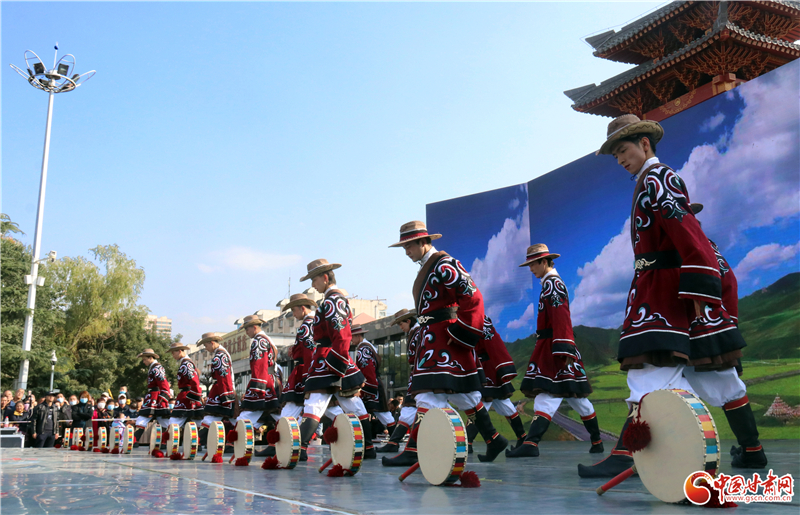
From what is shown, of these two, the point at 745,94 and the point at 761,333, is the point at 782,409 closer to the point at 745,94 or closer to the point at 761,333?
the point at 761,333

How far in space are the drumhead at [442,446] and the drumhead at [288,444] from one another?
167 centimetres

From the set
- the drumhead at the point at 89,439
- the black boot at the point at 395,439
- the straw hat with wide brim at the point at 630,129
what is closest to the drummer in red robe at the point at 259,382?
the black boot at the point at 395,439

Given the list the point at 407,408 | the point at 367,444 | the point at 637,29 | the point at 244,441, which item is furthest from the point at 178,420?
the point at 637,29

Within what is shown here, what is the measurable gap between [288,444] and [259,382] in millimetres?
3078

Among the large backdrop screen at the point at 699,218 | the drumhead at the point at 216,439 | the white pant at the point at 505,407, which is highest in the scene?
the large backdrop screen at the point at 699,218

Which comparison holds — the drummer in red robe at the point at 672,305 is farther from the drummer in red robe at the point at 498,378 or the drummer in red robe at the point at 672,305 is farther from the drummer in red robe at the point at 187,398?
the drummer in red robe at the point at 187,398

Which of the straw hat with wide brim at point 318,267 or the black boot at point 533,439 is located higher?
the straw hat with wide brim at point 318,267

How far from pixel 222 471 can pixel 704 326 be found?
12.3ft

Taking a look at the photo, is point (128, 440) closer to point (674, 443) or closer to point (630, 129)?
point (630, 129)

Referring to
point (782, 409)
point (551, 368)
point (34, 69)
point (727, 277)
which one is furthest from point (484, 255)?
point (34, 69)

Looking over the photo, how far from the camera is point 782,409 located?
8.37 metres

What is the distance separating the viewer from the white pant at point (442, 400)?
4.56 metres

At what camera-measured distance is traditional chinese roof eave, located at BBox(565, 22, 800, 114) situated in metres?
12.8

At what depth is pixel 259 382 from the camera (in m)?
8.20
